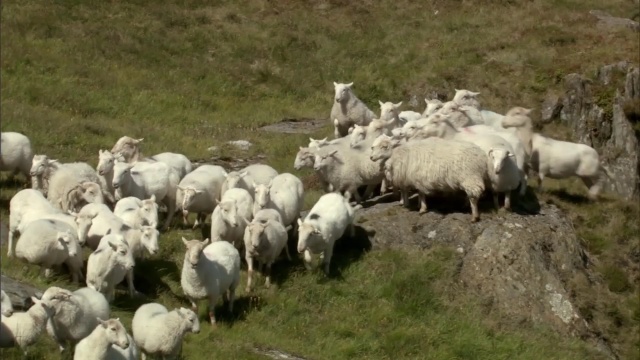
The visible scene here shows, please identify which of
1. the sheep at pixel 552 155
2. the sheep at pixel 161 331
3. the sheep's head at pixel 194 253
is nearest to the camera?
the sheep at pixel 161 331

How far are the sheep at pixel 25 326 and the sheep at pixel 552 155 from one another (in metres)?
11.7

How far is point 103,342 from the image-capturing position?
11.2 metres

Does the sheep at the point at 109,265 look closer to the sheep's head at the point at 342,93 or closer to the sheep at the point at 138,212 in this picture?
the sheep at the point at 138,212

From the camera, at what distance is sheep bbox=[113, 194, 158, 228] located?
16.7 m

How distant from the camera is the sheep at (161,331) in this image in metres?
12.4

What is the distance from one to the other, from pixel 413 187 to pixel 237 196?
339cm

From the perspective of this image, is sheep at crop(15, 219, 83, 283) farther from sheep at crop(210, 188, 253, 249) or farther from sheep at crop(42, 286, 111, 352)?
sheep at crop(210, 188, 253, 249)

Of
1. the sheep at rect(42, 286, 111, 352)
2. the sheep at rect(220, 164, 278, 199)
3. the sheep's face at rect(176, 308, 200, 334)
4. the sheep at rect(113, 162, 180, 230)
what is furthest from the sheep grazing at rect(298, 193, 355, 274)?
the sheep at rect(42, 286, 111, 352)

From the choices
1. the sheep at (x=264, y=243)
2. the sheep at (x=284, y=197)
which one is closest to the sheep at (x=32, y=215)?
the sheep at (x=264, y=243)

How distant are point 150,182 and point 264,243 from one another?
3.46 metres

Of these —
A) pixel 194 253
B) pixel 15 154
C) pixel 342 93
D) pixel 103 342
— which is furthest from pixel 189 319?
pixel 342 93

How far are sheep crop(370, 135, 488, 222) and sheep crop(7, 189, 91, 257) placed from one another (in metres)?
5.93

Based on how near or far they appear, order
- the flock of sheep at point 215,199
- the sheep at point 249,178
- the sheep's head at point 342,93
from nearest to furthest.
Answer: the flock of sheep at point 215,199
the sheep at point 249,178
the sheep's head at point 342,93

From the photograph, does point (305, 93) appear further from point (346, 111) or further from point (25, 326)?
point (25, 326)
